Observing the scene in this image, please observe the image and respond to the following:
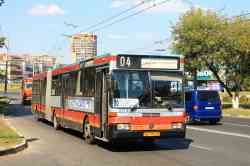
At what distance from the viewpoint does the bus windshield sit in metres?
13.1

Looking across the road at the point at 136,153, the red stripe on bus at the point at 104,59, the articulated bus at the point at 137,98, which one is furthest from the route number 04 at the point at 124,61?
the road at the point at 136,153

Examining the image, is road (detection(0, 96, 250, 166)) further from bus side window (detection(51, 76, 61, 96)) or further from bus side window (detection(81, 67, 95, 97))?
bus side window (detection(51, 76, 61, 96))

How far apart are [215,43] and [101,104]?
3003cm

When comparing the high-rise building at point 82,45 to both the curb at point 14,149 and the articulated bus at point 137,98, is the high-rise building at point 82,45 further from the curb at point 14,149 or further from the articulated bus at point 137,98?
the articulated bus at point 137,98

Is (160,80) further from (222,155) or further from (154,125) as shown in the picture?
(222,155)

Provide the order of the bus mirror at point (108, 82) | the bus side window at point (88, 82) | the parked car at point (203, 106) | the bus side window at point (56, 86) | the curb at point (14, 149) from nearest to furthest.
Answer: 1. the curb at point (14, 149)
2. the bus mirror at point (108, 82)
3. the bus side window at point (88, 82)
4. the bus side window at point (56, 86)
5. the parked car at point (203, 106)

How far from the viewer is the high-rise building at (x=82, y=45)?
51.6 m

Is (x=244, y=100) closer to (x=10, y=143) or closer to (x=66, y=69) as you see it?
(x=66, y=69)

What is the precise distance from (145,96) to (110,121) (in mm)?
1164

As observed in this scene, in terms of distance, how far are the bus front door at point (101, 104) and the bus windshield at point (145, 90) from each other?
2.00ft

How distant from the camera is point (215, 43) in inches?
1678

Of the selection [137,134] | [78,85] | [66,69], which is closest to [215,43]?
[66,69]

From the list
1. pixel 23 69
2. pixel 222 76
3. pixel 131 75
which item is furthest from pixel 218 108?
pixel 23 69

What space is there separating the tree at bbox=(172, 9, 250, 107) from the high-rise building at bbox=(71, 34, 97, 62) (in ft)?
34.8
